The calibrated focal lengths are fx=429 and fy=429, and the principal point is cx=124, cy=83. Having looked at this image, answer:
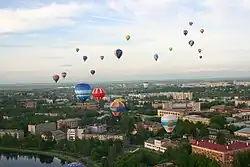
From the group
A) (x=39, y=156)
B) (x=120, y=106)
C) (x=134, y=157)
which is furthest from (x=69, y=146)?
(x=134, y=157)

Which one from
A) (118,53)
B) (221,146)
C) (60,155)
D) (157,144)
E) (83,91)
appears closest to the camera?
(221,146)

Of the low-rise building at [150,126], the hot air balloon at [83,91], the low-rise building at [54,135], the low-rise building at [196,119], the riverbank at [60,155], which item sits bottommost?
the riverbank at [60,155]

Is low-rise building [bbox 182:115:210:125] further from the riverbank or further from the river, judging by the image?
the river

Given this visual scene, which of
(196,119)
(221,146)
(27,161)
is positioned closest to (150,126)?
(196,119)

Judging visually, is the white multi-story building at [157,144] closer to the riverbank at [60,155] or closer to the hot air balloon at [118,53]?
the riverbank at [60,155]

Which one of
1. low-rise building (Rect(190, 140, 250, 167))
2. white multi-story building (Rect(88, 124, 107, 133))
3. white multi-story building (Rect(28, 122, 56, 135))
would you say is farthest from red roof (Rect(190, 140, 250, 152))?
white multi-story building (Rect(28, 122, 56, 135))

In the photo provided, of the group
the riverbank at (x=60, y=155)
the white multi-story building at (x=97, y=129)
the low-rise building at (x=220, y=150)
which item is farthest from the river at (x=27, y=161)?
the low-rise building at (x=220, y=150)

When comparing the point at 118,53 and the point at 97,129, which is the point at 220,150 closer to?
the point at 118,53
